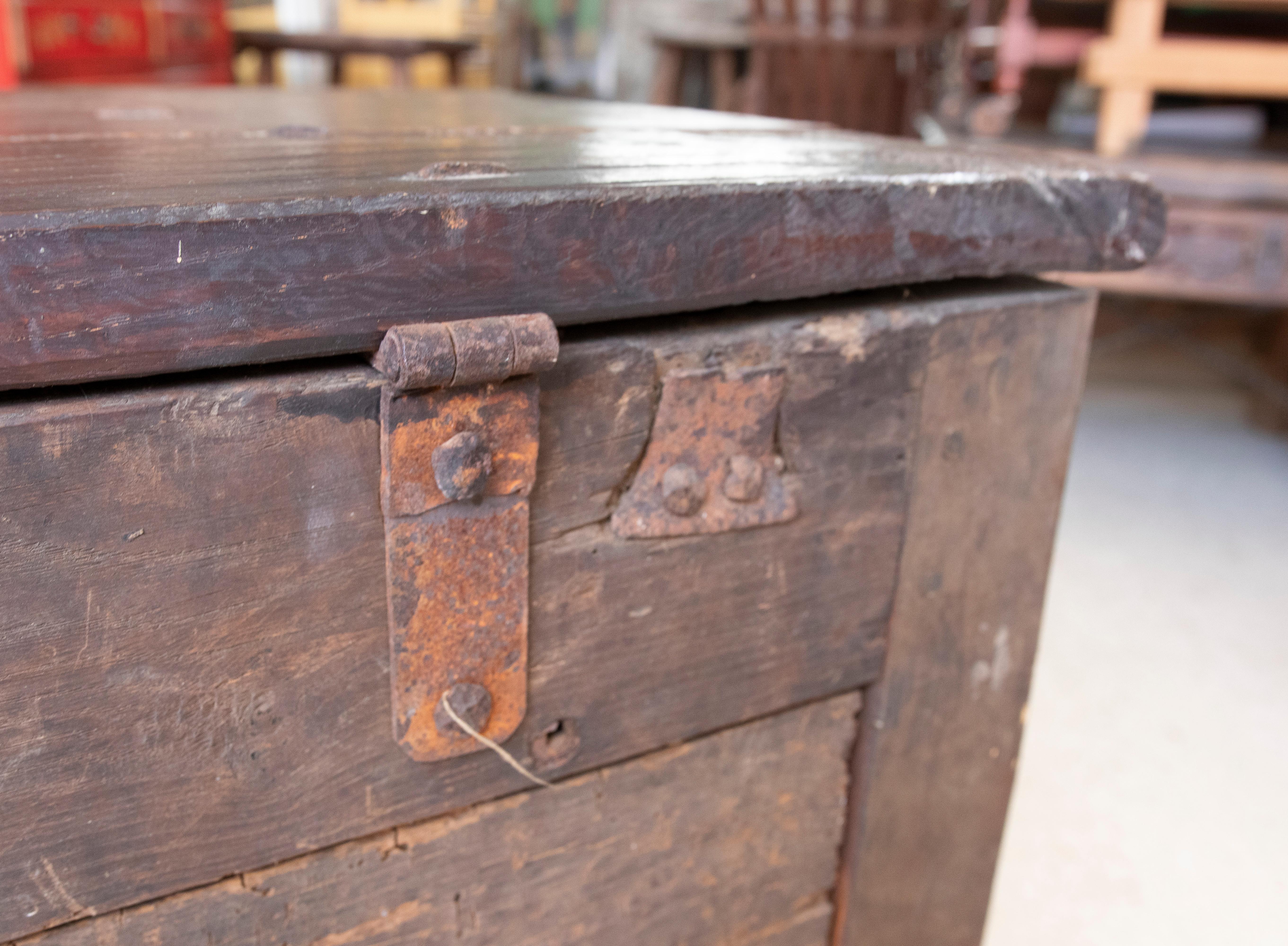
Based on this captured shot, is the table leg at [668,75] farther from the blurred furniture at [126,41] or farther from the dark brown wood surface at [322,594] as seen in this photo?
the dark brown wood surface at [322,594]

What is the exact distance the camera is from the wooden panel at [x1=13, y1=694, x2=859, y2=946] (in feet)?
1.82

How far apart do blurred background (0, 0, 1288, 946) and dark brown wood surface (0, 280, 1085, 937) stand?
0.38 meters

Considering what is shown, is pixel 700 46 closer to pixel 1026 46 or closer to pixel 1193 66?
pixel 1026 46

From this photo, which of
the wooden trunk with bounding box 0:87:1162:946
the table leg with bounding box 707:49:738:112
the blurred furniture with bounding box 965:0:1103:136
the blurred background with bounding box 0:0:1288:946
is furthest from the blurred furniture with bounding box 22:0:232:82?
the wooden trunk with bounding box 0:87:1162:946

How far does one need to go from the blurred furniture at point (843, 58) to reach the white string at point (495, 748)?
146 inches

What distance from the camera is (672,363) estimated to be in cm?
56

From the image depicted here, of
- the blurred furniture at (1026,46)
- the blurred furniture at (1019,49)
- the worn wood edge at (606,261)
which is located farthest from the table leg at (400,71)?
the worn wood edge at (606,261)

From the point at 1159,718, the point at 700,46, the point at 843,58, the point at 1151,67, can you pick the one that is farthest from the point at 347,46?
the point at 1159,718

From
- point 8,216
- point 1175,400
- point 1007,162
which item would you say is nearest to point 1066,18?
point 1175,400

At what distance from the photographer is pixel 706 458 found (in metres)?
0.59

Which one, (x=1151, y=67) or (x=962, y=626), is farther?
(x=1151, y=67)

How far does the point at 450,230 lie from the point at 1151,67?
2.01 m

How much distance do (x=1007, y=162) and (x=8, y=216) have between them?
0.59 meters

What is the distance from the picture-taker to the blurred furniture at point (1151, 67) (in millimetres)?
1960
